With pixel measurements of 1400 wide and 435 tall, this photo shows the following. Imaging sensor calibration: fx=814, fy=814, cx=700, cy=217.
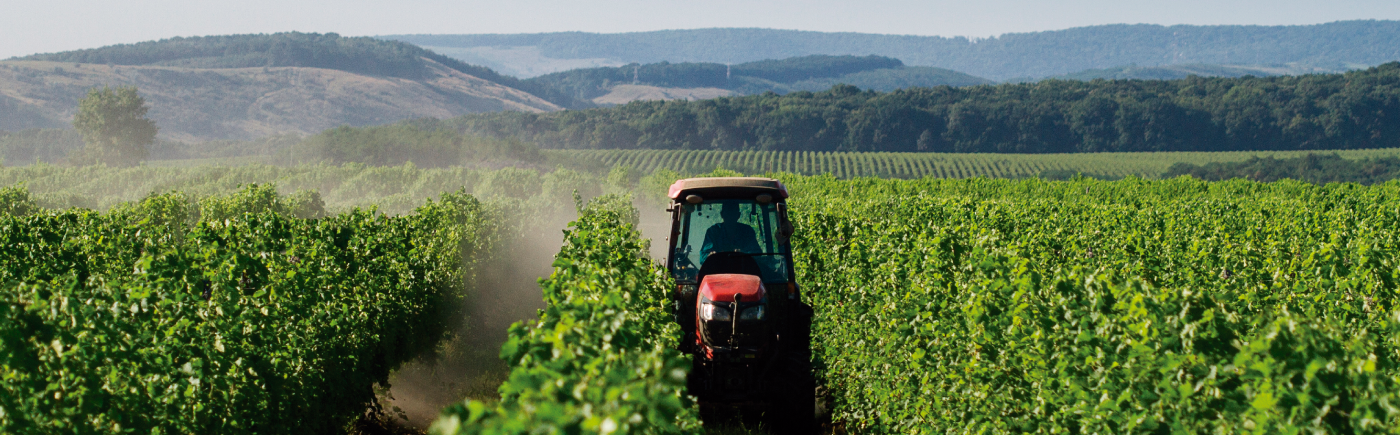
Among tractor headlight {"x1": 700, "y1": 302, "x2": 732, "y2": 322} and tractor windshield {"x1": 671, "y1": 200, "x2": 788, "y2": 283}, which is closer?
tractor headlight {"x1": 700, "y1": 302, "x2": 732, "y2": 322}

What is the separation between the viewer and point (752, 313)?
6398mm

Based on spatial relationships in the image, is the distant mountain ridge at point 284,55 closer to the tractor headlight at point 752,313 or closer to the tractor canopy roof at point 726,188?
the tractor canopy roof at point 726,188

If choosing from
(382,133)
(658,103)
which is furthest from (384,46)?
(382,133)

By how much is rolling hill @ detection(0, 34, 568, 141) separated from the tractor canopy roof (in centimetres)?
12620

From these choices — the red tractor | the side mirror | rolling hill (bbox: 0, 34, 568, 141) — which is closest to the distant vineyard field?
the red tractor

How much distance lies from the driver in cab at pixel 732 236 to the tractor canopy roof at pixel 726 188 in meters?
0.29

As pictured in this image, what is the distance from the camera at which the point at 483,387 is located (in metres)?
8.78

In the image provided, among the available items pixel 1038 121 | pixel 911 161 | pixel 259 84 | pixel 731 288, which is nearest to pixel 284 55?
pixel 259 84

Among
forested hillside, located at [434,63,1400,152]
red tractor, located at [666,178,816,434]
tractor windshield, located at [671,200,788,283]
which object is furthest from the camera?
forested hillside, located at [434,63,1400,152]

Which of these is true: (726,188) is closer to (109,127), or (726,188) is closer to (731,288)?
(731,288)

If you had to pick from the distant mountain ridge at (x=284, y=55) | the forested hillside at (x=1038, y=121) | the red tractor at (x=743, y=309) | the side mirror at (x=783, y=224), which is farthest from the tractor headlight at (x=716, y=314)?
the distant mountain ridge at (x=284, y=55)

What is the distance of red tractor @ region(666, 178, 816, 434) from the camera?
646cm

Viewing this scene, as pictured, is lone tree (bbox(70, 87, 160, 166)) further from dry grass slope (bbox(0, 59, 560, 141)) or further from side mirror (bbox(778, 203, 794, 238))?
side mirror (bbox(778, 203, 794, 238))

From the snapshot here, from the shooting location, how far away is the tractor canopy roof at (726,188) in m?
7.15
